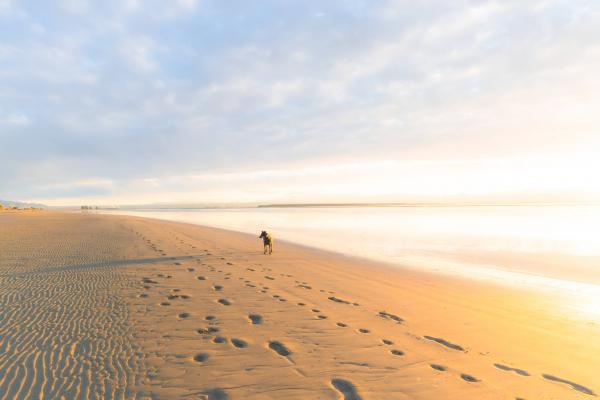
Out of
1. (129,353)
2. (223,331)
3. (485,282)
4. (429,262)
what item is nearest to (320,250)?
(429,262)

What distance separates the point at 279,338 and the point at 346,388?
6.89 ft

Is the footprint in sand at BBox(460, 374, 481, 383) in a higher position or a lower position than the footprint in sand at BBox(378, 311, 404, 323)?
lower

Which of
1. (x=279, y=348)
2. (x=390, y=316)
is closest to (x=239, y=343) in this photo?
(x=279, y=348)

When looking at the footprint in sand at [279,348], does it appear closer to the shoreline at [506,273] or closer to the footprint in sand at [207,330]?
the footprint in sand at [207,330]

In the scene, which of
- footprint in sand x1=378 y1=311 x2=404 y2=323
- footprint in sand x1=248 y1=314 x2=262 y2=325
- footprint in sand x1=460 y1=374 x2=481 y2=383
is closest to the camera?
footprint in sand x1=460 y1=374 x2=481 y2=383

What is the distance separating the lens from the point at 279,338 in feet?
21.2

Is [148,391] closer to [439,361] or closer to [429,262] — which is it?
[439,361]

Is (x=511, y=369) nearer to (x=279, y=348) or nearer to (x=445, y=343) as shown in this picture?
(x=445, y=343)

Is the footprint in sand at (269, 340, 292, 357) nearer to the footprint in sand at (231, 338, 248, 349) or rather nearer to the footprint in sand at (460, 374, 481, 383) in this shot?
the footprint in sand at (231, 338, 248, 349)

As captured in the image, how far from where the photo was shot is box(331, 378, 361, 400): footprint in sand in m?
4.50

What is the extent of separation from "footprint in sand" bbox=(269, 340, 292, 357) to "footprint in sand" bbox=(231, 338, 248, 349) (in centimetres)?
50

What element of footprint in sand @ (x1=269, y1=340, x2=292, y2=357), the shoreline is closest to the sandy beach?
footprint in sand @ (x1=269, y1=340, x2=292, y2=357)

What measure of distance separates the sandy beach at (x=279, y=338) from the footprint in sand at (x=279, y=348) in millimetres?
20

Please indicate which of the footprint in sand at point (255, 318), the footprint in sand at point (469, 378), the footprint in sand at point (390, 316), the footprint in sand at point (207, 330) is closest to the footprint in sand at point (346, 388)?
the footprint in sand at point (469, 378)
